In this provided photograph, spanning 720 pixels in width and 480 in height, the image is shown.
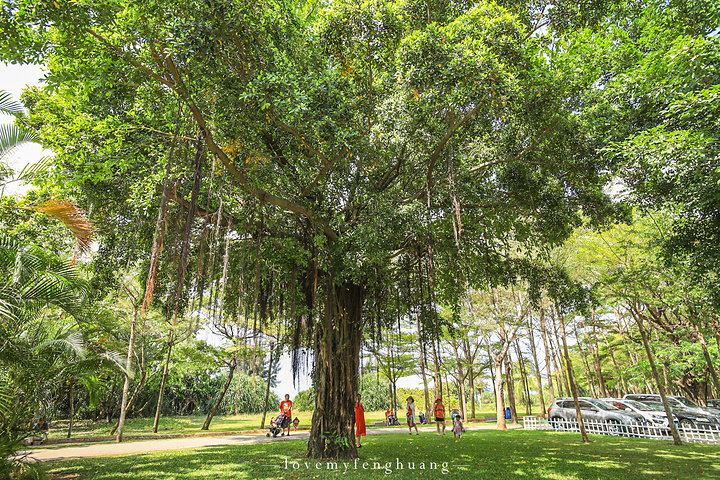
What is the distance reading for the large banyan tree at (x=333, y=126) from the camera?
5.38m

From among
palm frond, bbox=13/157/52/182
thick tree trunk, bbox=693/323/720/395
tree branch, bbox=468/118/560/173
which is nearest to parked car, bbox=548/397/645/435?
thick tree trunk, bbox=693/323/720/395

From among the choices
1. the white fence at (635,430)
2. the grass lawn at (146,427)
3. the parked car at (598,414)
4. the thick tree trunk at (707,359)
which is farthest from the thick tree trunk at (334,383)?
the thick tree trunk at (707,359)

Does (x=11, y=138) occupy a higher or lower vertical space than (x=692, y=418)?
higher

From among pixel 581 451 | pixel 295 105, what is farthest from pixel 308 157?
pixel 581 451

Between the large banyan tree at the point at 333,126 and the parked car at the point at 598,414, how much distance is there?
8792 millimetres

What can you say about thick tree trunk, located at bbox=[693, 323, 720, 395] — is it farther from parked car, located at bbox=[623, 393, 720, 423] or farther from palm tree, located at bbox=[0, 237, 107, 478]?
palm tree, located at bbox=[0, 237, 107, 478]

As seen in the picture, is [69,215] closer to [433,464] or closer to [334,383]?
[334,383]

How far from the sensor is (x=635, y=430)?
41.9 ft

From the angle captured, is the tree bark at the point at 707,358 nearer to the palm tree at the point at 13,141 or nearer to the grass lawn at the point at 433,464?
the grass lawn at the point at 433,464

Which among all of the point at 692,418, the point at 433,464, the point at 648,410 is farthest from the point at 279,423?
the point at 692,418

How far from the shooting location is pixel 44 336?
20.5ft

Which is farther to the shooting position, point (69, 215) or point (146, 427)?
point (146, 427)

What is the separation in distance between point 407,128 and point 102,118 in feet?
17.7

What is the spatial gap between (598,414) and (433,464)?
10.8m
